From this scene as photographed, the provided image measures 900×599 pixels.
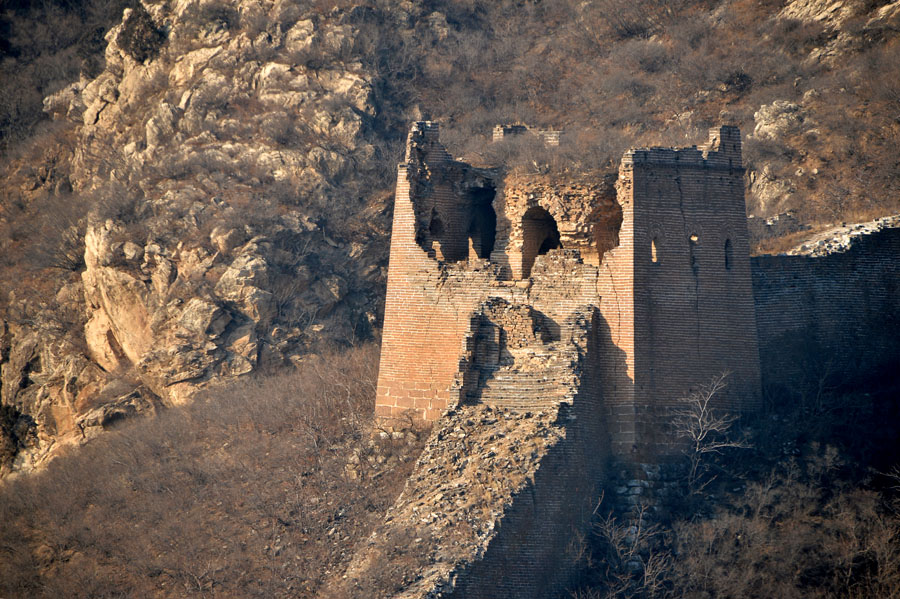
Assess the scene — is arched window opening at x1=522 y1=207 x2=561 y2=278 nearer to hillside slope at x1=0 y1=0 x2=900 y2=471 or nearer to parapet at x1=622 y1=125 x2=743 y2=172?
hillside slope at x1=0 y1=0 x2=900 y2=471

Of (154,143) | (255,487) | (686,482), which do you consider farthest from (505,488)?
(154,143)

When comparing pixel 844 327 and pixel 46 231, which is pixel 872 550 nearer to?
pixel 844 327

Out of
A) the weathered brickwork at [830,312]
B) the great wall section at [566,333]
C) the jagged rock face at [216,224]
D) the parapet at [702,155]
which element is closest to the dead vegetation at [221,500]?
the great wall section at [566,333]

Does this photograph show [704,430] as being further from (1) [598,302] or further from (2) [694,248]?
(2) [694,248]

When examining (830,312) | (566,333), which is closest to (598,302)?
(566,333)

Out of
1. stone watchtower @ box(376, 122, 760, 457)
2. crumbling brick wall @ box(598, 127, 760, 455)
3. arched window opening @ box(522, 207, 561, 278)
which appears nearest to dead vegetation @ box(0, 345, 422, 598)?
stone watchtower @ box(376, 122, 760, 457)
